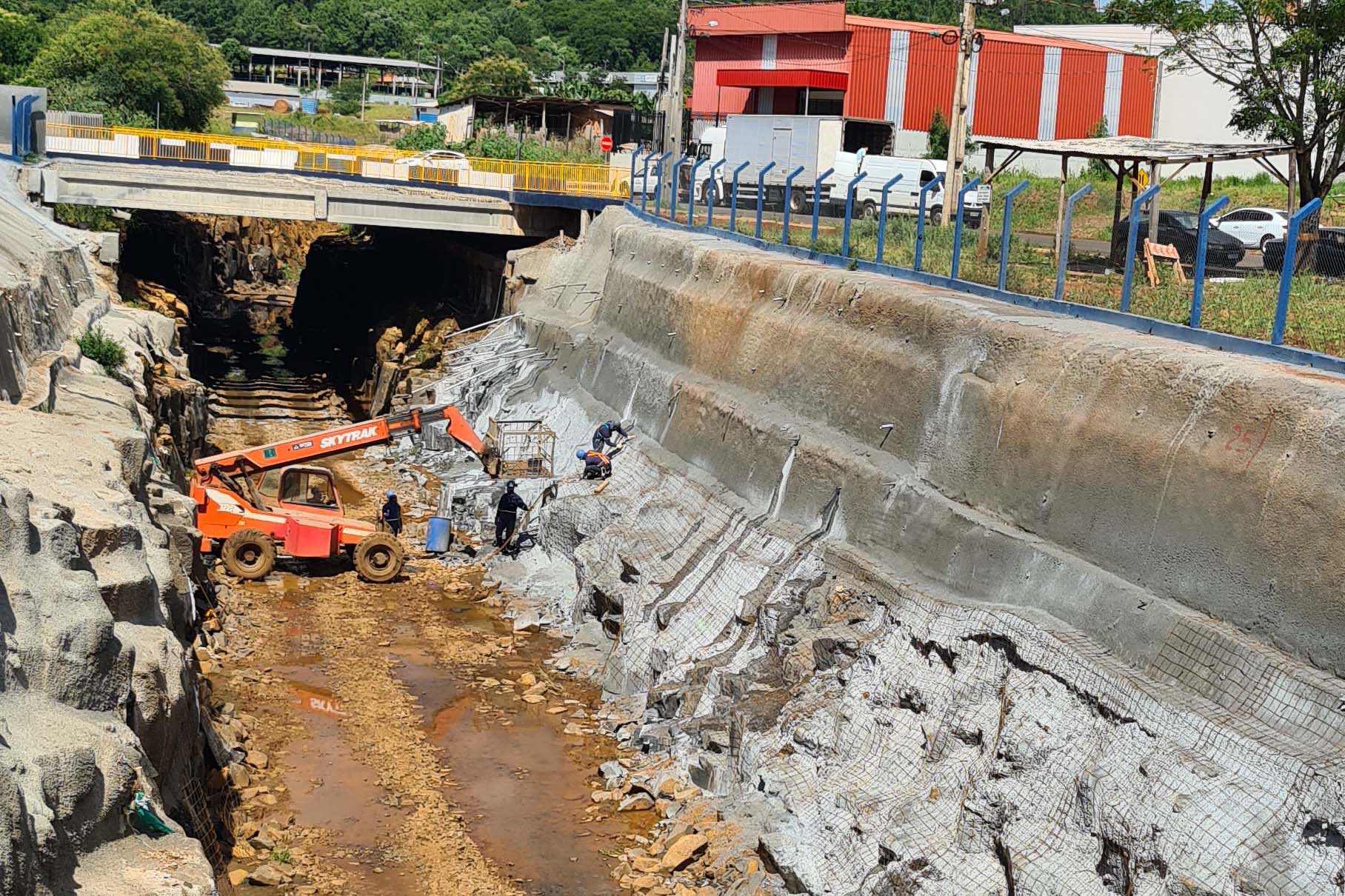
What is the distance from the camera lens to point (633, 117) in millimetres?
65250

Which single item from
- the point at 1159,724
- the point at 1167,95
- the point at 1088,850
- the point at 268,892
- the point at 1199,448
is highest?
the point at 1167,95

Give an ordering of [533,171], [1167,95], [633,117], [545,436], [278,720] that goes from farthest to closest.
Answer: [633,117], [1167,95], [533,171], [545,436], [278,720]

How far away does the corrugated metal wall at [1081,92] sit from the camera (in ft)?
187

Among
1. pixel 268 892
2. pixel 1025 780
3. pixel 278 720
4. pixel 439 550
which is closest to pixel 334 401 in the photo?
pixel 439 550

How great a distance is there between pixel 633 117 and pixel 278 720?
161 ft

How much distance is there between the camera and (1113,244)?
2328 cm

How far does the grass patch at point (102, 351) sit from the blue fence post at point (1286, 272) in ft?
65.7

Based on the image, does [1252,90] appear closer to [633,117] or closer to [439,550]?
[439,550]

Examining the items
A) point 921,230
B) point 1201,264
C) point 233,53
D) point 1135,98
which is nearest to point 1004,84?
point 1135,98

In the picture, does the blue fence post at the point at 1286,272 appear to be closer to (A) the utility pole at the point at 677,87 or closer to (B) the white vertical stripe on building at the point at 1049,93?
(A) the utility pole at the point at 677,87

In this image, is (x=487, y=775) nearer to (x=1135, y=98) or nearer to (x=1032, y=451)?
(x=1032, y=451)

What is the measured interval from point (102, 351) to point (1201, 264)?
63.8ft

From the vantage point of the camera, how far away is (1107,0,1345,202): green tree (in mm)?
24109

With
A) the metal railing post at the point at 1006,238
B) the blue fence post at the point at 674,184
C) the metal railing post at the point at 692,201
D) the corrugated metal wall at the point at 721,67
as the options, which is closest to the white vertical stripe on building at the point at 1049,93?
the corrugated metal wall at the point at 721,67
